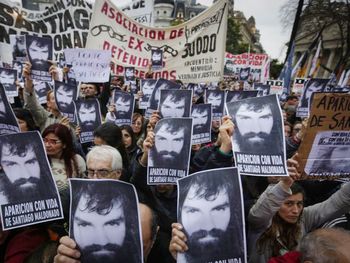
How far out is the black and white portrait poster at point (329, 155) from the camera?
8.25 ft

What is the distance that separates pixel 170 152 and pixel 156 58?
4.02 metres

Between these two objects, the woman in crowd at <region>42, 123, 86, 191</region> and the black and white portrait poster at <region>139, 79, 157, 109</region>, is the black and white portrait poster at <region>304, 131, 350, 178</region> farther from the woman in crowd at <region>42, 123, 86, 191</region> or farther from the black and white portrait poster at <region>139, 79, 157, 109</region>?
the black and white portrait poster at <region>139, 79, 157, 109</region>

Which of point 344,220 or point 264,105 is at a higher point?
point 264,105

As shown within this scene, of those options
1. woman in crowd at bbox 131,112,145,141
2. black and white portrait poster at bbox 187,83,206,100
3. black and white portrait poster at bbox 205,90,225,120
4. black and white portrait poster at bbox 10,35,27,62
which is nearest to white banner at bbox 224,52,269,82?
black and white portrait poster at bbox 187,83,206,100

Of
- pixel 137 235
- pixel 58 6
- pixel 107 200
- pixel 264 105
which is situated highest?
pixel 58 6

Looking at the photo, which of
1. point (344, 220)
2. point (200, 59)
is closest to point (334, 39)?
A: point (200, 59)

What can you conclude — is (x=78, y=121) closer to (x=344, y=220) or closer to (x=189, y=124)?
(x=189, y=124)

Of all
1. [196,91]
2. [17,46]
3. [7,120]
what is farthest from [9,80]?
[196,91]

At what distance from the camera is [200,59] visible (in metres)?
6.28

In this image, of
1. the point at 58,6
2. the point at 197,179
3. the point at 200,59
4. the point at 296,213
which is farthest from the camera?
the point at 58,6

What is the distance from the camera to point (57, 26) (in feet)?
22.6

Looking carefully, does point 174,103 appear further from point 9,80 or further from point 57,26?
point 57,26

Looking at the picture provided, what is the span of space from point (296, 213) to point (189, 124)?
98 centimetres

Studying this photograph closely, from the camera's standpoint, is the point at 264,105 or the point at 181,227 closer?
the point at 181,227
